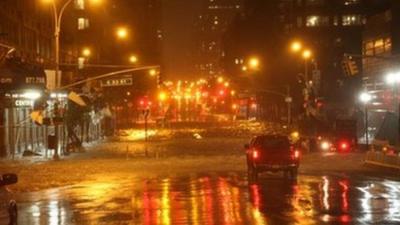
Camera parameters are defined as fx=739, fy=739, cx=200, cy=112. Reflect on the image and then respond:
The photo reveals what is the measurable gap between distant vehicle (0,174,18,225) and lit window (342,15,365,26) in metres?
131

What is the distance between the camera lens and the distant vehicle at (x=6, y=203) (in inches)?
476

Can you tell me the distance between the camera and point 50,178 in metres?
33.0

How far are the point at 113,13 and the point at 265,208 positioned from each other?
465ft

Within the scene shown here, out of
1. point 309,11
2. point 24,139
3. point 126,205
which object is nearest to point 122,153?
point 24,139

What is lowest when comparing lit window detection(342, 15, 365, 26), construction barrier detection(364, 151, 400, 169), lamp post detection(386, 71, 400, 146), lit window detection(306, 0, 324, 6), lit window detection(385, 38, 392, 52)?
construction barrier detection(364, 151, 400, 169)

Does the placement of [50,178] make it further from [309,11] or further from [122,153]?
[309,11]

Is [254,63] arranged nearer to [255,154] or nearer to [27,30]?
[27,30]

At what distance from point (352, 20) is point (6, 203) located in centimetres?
13313

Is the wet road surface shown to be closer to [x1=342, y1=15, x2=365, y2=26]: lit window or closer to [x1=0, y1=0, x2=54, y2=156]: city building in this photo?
[x1=0, y1=0, x2=54, y2=156]: city building

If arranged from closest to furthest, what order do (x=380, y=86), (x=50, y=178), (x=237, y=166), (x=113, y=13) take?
1. (x=50, y=178)
2. (x=237, y=166)
3. (x=380, y=86)
4. (x=113, y=13)

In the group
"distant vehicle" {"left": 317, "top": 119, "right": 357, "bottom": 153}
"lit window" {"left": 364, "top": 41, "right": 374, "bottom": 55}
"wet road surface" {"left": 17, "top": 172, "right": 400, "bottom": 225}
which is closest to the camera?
"wet road surface" {"left": 17, "top": 172, "right": 400, "bottom": 225}

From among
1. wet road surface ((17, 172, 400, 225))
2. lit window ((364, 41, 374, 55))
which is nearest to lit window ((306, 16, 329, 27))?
lit window ((364, 41, 374, 55))

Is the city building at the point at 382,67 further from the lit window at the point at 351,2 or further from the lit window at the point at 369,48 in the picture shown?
the lit window at the point at 351,2

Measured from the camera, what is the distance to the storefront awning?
45781mm
